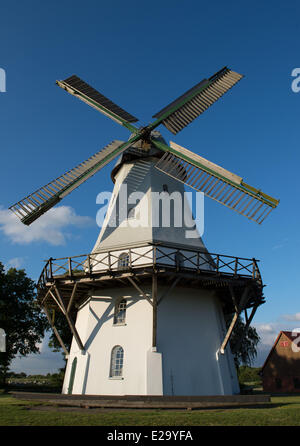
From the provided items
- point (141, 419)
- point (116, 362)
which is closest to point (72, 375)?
point (116, 362)

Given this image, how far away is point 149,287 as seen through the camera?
45.3 ft

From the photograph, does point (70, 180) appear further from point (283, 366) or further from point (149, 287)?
point (283, 366)

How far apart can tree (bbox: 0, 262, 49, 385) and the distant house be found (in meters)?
21.0

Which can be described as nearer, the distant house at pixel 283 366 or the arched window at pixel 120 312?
the arched window at pixel 120 312

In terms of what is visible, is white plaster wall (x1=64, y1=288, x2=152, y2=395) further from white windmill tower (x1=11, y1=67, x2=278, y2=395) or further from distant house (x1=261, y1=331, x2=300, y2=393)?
distant house (x1=261, y1=331, x2=300, y2=393)

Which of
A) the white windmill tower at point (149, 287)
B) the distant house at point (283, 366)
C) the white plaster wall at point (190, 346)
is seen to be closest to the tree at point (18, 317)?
the white windmill tower at point (149, 287)

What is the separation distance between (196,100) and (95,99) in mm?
5816

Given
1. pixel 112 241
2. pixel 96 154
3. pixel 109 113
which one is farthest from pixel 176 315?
pixel 109 113

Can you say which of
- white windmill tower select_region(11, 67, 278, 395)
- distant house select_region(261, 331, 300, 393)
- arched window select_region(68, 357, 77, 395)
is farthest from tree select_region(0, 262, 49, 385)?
distant house select_region(261, 331, 300, 393)

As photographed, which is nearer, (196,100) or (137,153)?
(137,153)

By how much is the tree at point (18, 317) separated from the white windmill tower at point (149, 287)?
11.0 meters

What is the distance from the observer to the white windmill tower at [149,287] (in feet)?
41.4

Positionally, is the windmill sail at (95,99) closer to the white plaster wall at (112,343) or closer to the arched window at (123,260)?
the arched window at (123,260)
